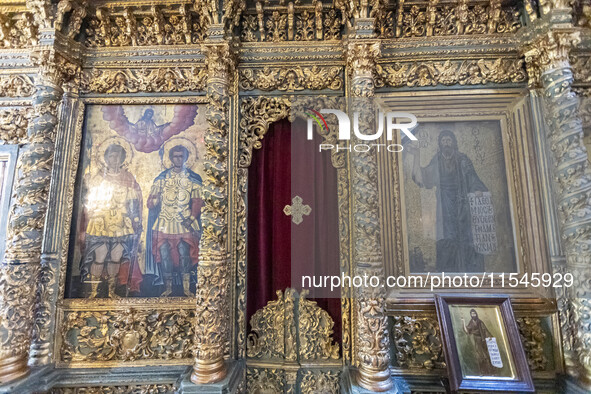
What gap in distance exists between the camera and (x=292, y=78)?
3100mm

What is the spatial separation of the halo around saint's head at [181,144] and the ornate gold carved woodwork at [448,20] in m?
2.37

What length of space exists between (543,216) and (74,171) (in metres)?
4.84

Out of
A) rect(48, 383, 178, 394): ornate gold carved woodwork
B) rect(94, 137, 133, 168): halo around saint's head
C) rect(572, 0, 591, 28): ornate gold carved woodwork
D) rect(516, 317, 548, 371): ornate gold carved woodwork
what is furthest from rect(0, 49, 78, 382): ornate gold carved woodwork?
rect(572, 0, 591, 28): ornate gold carved woodwork

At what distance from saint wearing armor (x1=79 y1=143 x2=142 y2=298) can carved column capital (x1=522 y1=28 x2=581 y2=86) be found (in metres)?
4.29

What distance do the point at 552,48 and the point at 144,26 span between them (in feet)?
13.7

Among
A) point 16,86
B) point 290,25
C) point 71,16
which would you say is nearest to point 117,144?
point 16,86

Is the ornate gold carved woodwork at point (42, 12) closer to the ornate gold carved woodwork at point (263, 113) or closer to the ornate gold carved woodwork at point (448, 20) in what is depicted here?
the ornate gold carved woodwork at point (263, 113)

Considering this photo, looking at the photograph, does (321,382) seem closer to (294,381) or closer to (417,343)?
(294,381)

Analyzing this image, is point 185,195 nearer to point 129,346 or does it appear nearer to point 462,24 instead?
point 129,346

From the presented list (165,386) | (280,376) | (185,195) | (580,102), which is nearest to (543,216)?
(580,102)

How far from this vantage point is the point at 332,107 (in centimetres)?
306

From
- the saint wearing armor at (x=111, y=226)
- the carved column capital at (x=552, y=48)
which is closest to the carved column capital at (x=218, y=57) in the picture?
the saint wearing armor at (x=111, y=226)

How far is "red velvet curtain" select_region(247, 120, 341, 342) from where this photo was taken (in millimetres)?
2896

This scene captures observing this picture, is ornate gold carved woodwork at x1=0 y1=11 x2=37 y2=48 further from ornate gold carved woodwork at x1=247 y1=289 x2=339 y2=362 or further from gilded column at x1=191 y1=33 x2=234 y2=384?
ornate gold carved woodwork at x1=247 y1=289 x2=339 y2=362
